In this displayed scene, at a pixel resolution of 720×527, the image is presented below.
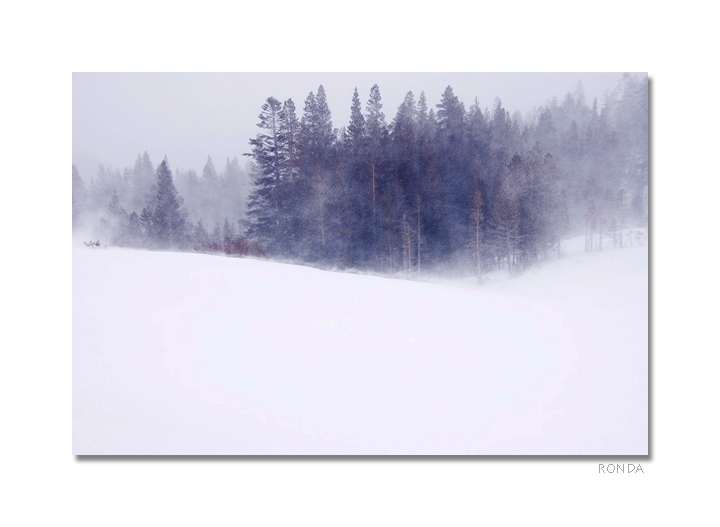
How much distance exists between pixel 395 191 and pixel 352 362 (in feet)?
5.52

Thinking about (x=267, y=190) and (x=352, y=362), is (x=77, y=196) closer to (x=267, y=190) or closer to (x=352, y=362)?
(x=267, y=190)

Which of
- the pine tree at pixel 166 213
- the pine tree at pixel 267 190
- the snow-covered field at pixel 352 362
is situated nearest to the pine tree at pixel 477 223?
the snow-covered field at pixel 352 362

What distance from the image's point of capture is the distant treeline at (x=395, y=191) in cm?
374

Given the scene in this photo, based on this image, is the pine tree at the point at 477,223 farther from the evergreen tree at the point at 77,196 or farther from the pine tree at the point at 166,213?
the evergreen tree at the point at 77,196

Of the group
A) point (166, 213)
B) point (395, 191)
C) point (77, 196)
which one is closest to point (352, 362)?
point (395, 191)

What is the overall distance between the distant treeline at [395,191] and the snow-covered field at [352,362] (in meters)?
0.32

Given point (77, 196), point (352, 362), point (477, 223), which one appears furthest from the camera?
point (477, 223)

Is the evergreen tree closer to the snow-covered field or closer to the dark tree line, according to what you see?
the snow-covered field

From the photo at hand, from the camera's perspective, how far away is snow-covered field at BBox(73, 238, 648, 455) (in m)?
3.08

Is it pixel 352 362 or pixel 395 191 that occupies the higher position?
pixel 395 191

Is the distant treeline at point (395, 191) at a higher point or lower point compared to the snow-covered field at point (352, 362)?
higher

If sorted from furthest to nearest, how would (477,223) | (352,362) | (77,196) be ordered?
(477,223)
(77,196)
(352,362)

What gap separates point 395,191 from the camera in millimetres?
3998

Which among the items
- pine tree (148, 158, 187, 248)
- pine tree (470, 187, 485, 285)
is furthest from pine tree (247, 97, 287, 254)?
pine tree (470, 187, 485, 285)
